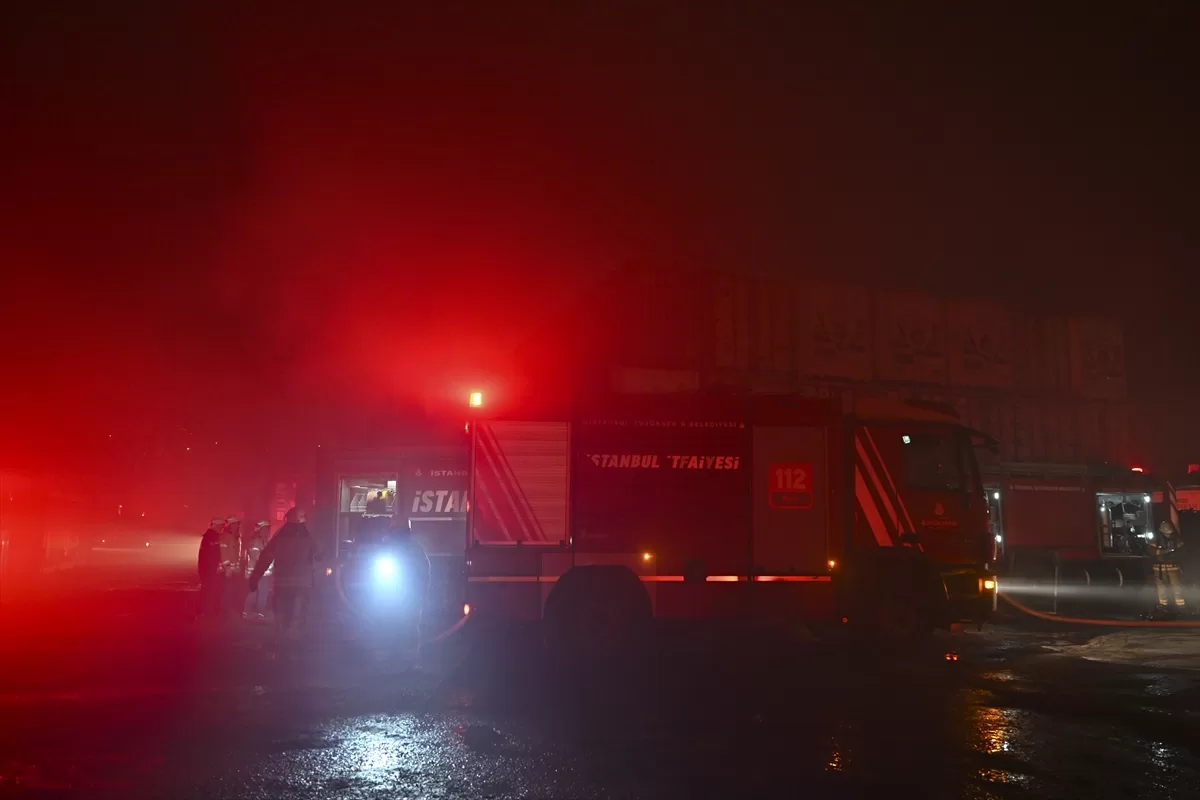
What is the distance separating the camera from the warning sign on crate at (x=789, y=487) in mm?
9352

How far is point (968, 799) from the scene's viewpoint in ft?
15.1

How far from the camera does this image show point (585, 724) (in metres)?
6.24

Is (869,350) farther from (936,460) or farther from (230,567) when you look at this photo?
(230,567)

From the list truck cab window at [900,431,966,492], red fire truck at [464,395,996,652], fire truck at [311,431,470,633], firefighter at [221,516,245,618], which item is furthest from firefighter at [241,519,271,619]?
truck cab window at [900,431,966,492]

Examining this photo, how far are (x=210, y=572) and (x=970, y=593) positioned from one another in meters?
→ 10.3

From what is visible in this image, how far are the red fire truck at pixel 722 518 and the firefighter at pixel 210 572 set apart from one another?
17.1 feet

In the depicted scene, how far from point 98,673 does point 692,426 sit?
6715mm

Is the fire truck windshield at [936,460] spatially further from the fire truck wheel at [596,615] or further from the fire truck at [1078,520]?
the fire truck at [1078,520]

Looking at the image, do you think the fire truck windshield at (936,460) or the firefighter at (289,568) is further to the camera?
the firefighter at (289,568)

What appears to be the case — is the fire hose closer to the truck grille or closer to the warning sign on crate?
the truck grille

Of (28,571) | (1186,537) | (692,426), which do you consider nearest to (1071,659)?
(692,426)

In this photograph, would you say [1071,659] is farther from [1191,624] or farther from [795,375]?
[795,375]

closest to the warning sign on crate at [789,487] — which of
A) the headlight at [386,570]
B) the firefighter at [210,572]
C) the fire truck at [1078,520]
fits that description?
the headlight at [386,570]

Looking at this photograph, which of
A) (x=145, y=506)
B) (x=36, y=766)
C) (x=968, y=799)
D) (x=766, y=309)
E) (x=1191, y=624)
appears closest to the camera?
(x=968, y=799)
